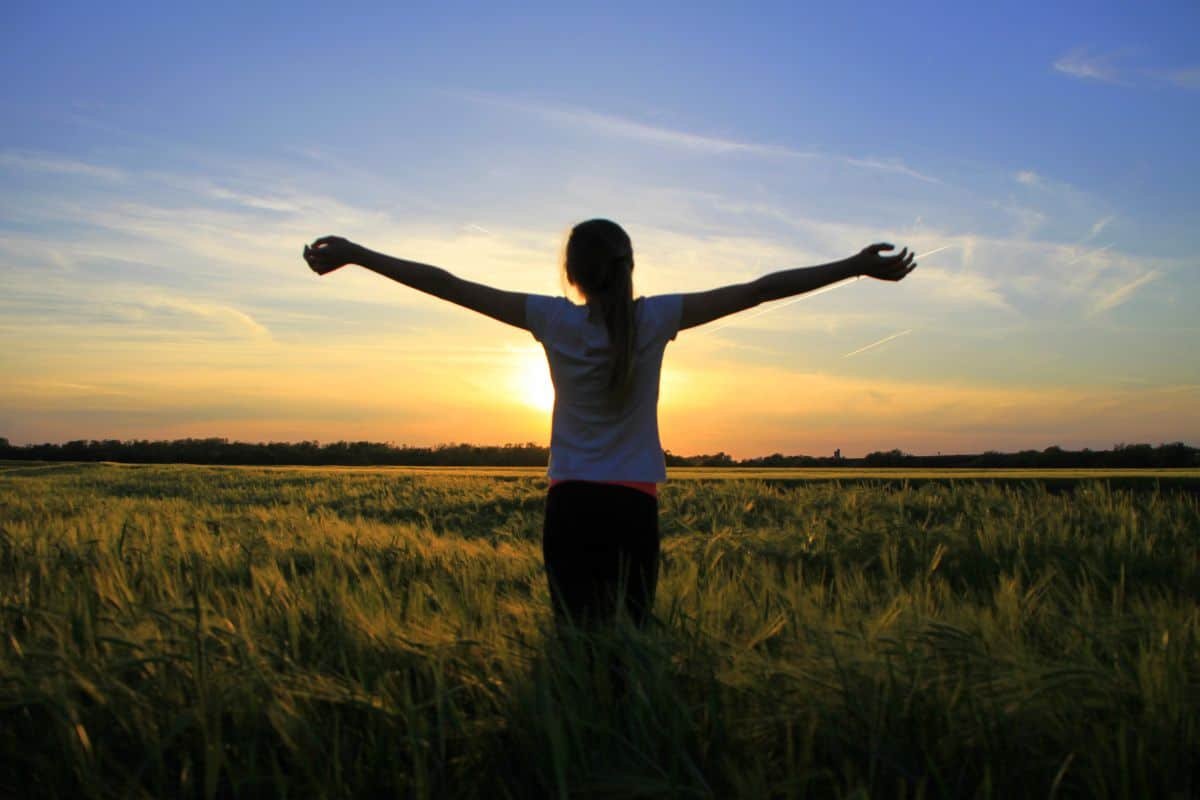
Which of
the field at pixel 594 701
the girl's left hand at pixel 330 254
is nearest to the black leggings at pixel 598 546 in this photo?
the field at pixel 594 701

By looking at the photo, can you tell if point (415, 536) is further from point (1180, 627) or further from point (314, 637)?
point (1180, 627)

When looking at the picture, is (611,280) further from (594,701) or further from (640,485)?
(594,701)

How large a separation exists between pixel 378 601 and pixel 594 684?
110 cm

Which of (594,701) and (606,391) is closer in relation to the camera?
(594,701)

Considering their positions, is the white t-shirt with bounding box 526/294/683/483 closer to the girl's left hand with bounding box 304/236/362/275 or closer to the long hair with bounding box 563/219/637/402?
the long hair with bounding box 563/219/637/402

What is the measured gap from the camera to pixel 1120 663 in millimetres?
2201

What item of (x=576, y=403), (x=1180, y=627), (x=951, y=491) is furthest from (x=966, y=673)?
(x=951, y=491)

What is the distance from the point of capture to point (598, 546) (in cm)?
295

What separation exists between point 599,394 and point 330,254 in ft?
3.69

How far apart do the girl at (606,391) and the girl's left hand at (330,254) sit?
295 mm

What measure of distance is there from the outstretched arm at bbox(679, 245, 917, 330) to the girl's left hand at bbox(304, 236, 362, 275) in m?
1.20

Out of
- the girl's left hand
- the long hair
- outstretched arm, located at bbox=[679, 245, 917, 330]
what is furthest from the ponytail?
the girl's left hand

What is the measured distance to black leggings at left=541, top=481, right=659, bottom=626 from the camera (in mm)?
2926

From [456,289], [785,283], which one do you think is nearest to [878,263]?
[785,283]
